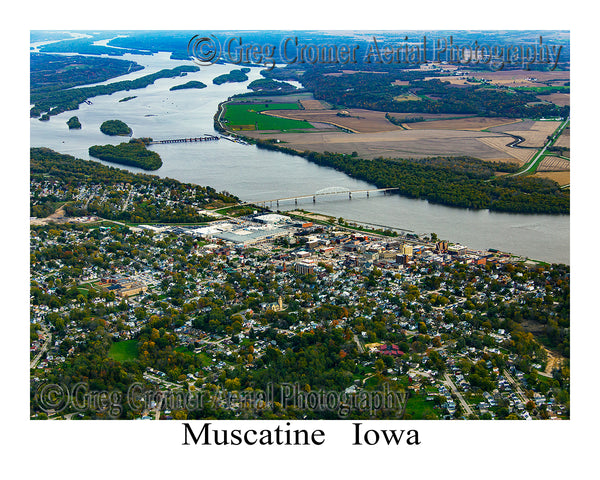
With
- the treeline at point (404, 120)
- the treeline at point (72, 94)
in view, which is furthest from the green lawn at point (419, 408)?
the treeline at point (72, 94)

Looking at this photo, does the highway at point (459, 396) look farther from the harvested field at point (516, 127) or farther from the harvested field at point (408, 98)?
the harvested field at point (408, 98)

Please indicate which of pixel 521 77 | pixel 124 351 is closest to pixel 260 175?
pixel 124 351

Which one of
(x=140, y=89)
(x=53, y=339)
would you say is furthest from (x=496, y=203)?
(x=140, y=89)

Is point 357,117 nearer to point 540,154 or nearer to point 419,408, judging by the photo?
point 540,154

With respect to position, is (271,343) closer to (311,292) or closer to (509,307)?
(311,292)

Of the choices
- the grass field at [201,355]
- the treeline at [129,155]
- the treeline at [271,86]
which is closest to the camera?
the grass field at [201,355]
